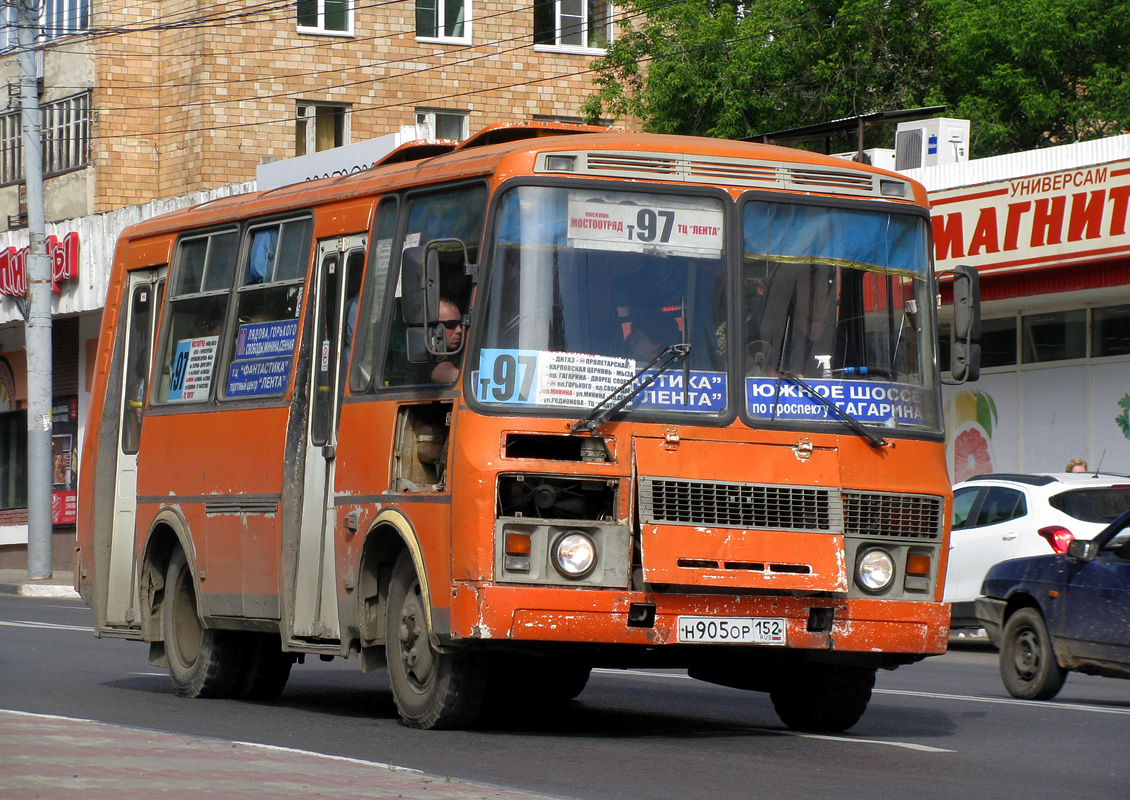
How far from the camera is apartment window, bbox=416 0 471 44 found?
44562 mm

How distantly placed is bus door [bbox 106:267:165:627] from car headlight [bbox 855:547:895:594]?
549 cm

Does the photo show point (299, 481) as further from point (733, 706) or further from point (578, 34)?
point (578, 34)

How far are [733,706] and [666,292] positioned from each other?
3.94 m

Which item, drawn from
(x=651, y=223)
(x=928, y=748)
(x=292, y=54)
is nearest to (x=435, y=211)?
(x=651, y=223)

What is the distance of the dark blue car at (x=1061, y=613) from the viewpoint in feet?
41.1

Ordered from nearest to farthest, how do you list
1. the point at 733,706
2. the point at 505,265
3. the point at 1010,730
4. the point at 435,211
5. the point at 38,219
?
1. the point at 505,265
2. the point at 435,211
3. the point at 1010,730
4. the point at 733,706
5. the point at 38,219

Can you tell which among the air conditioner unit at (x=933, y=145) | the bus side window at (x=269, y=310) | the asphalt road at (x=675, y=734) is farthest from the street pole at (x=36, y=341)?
the bus side window at (x=269, y=310)

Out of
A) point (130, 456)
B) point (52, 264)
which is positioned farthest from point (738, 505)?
point (52, 264)

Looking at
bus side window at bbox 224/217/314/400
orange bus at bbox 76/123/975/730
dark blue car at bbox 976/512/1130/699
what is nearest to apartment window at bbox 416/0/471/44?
dark blue car at bbox 976/512/1130/699

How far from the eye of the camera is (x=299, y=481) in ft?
36.5

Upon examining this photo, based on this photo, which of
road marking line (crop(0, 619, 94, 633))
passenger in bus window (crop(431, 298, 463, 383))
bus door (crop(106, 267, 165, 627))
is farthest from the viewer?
road marking line (crop(0, 619, 94, 633))

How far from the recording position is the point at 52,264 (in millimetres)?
35969

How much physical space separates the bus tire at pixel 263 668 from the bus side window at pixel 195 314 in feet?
5.39

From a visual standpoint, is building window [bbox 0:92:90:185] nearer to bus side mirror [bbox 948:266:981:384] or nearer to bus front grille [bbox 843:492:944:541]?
bus side mirror [bbox 948:266:981:384]
